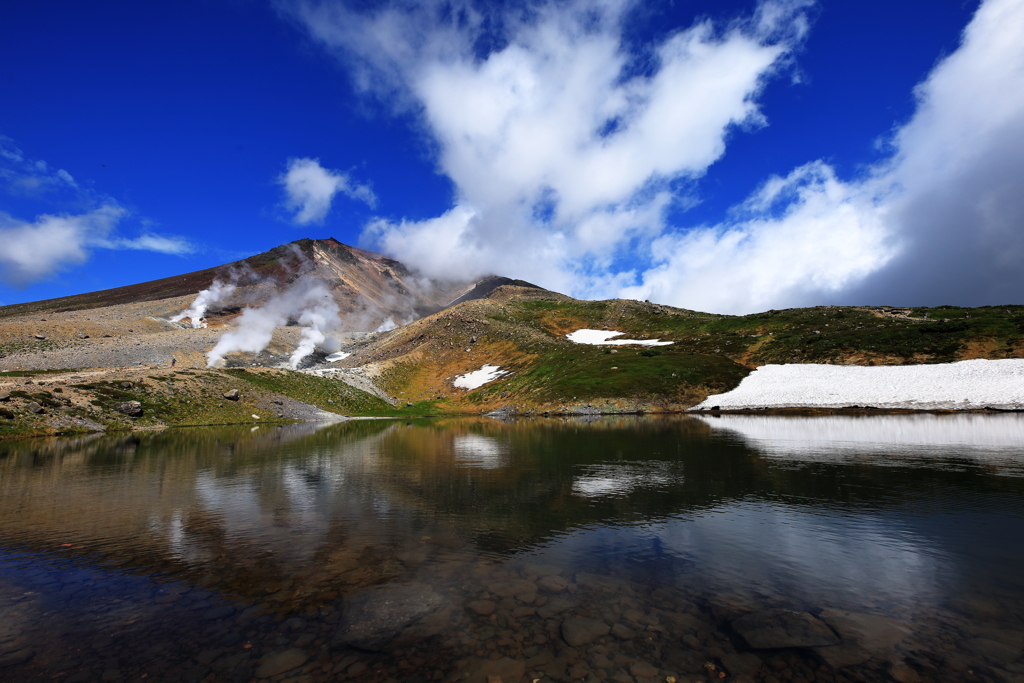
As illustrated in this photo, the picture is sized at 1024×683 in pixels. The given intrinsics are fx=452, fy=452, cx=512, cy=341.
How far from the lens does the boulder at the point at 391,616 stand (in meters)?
9.04

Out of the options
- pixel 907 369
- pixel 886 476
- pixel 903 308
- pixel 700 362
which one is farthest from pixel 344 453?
pixel 903 308

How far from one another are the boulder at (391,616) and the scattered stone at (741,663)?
5467mm

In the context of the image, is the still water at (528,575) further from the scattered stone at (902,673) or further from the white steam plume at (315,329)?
the white steam plume at (315,329)

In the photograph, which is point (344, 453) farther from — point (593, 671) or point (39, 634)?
point (593, 671)

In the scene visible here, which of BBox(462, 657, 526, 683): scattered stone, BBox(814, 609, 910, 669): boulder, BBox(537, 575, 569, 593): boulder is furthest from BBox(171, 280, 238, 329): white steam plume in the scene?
BBox(814, 609, 910, 669): boulder

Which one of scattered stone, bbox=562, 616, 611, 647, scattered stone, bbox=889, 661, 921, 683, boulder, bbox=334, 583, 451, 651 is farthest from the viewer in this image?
boulder, bbox=334, 583, 451, 651

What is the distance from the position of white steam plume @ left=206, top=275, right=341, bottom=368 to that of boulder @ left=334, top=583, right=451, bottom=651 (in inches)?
4063

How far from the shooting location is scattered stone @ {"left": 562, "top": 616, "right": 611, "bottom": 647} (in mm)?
8850

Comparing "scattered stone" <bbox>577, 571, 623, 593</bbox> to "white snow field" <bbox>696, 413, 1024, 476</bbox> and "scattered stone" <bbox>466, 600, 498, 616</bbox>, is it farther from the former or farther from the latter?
"white snow field" <bbox>696, 413, 1024, 476</bbox>

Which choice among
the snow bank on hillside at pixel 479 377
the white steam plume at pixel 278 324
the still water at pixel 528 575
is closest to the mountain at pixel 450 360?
the snow bank on hillside at pixel 479 377

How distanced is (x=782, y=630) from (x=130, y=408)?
242ft

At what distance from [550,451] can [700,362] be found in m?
58.7

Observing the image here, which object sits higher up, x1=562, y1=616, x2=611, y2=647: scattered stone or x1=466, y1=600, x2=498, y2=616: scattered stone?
x1=466, y1=600, x2=498, y2=616: scattered stone

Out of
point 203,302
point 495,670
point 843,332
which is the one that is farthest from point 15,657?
point 203,302
